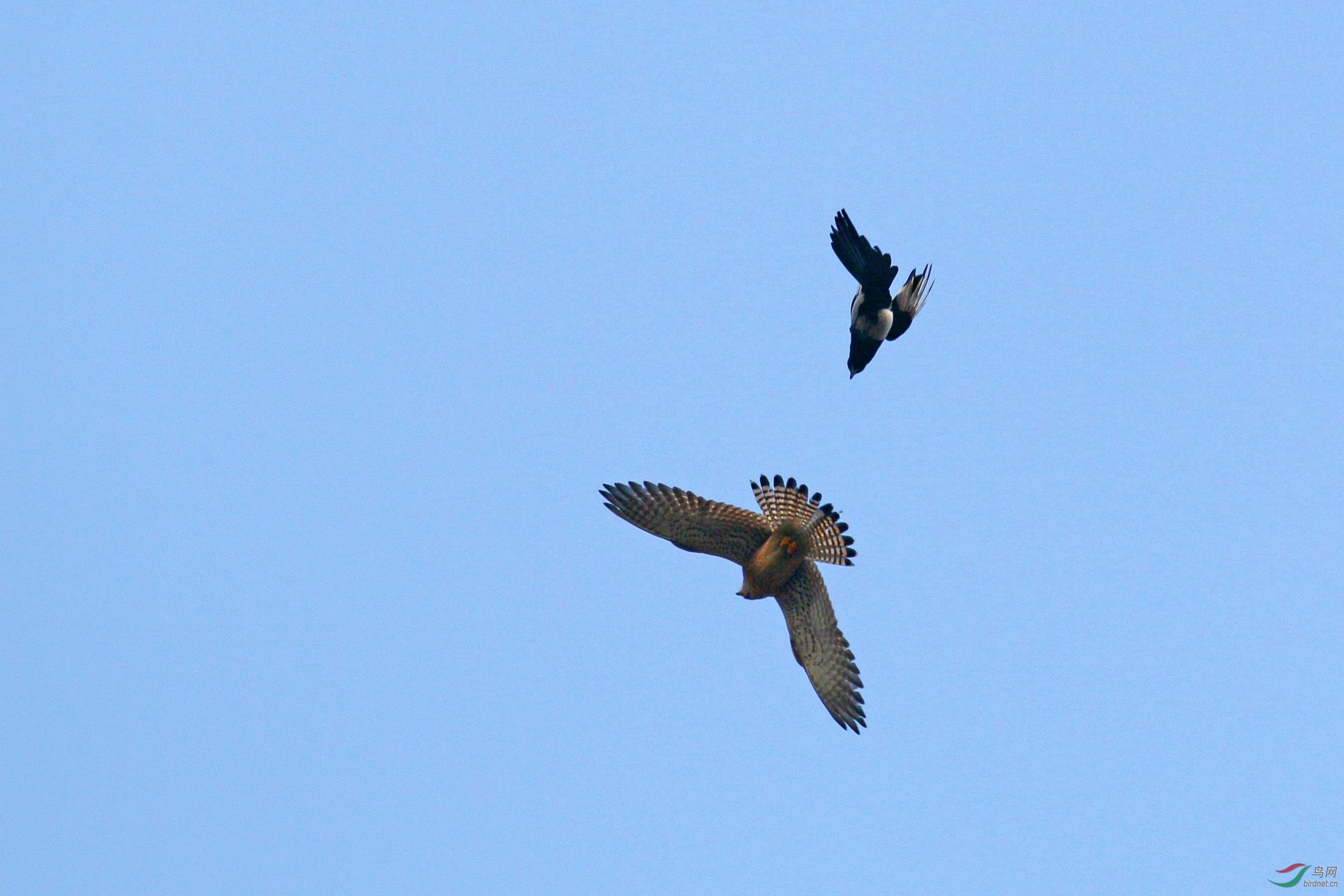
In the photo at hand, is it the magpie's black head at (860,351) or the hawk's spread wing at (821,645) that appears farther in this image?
the magpie's black head at (860,351)

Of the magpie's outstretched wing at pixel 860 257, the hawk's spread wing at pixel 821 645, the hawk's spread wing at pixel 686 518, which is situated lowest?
the hawk's spread wing at pixel 821 645

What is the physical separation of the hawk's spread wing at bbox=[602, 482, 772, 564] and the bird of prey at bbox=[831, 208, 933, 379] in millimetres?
3583

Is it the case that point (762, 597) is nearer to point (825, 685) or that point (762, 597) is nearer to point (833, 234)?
point (825, 685)

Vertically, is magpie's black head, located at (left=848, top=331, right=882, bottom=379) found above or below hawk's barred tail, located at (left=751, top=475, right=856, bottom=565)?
above

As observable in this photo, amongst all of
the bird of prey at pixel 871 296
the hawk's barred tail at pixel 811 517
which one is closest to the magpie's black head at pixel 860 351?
the bird of prey at pixel 871 296

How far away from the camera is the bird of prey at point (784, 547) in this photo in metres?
15.5

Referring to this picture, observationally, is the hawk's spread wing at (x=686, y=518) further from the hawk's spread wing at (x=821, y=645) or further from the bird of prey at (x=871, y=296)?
the bird of prey at (x=871, y=296)

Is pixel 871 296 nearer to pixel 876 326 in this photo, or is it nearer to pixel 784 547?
pixel 876 326

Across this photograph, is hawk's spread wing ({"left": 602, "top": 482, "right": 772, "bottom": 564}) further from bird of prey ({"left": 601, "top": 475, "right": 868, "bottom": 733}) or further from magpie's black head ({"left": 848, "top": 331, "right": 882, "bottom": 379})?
magpie's black head ({"left": 848, "top": 331, "right": 882, "bottom": 379})

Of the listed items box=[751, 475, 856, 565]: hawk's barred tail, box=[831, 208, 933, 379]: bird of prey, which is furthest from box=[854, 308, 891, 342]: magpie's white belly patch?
box=[751, 475, 856, 565]: hawk's barred tail

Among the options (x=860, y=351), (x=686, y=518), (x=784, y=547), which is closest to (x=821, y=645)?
(x=784, y=547)

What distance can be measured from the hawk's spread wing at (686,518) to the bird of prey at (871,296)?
358 centimetres

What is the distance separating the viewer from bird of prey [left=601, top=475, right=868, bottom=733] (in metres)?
15.5

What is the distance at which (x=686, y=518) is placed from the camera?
16.0 metres
